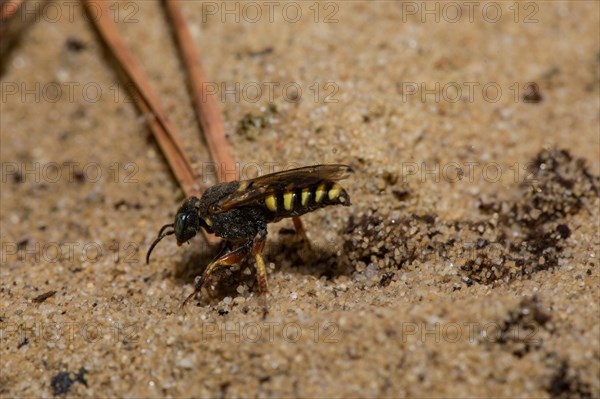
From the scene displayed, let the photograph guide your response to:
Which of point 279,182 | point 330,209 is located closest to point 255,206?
point 279,182

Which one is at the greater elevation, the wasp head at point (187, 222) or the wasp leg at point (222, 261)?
the wasp head at point (187, 222)

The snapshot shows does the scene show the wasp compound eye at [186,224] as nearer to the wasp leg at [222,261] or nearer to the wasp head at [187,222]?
the wasp head at [187,222]

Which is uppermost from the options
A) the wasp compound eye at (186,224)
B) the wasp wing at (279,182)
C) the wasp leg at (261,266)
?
the wasp wing at (279,182)

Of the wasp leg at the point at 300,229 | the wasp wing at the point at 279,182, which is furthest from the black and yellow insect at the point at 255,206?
the wasp leg at the point at 300,229

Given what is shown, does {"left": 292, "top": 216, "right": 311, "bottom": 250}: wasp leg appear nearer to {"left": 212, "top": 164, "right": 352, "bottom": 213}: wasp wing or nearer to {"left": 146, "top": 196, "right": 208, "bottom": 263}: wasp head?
{"left": 212, "top": 164, "right": 352, "bottom": 213}: wasp wing

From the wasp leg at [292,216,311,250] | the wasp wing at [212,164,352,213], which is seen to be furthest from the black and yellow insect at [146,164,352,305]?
the wasp leg at [292,216,311,250]

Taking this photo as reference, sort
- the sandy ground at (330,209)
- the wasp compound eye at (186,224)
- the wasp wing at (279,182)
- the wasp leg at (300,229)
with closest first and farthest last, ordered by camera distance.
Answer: the sandy ground at (330,209)
the wasp wing at (279,182)
the wasp compound eye at (186,224)
the wasp leg at (300,229)
